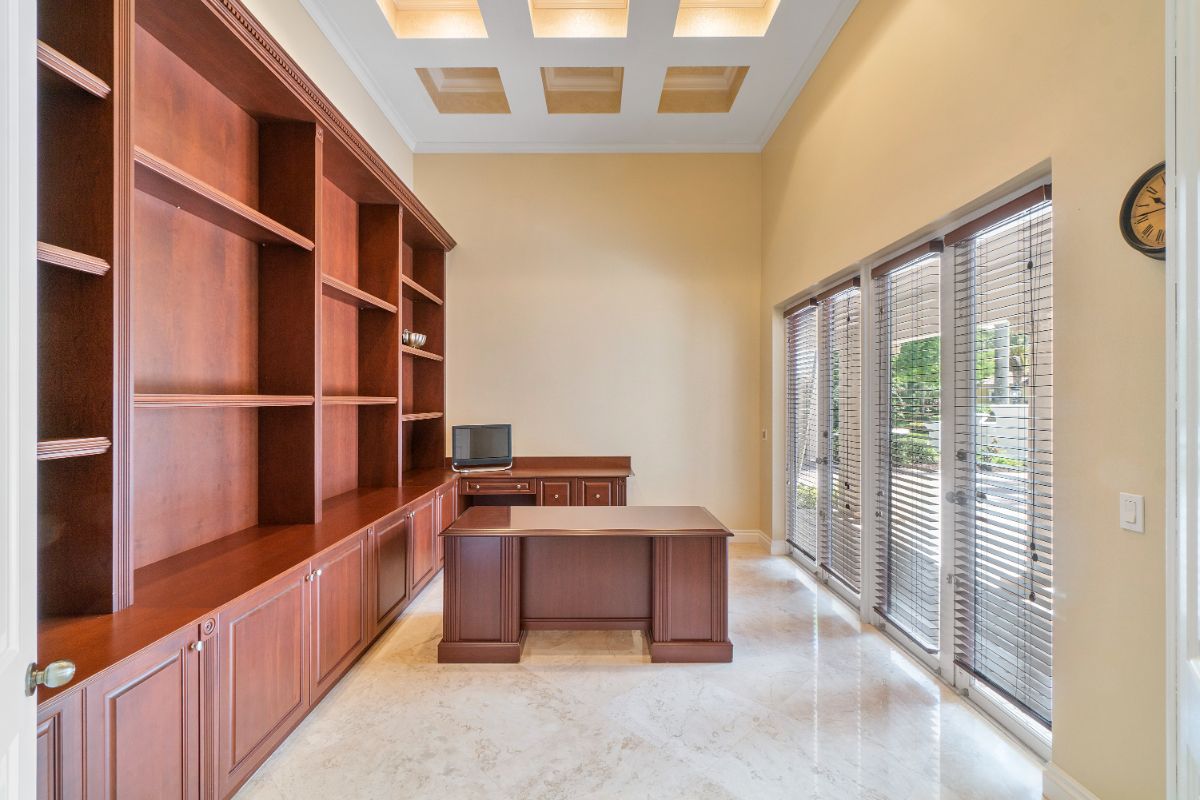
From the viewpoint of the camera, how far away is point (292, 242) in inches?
103

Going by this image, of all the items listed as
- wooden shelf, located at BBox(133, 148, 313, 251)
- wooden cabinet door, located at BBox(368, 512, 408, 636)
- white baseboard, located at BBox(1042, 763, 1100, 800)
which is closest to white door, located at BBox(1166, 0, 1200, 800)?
white baseboard, located at BBox(1042, 763, 1100, 800)

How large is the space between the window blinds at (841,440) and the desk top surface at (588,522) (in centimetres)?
114

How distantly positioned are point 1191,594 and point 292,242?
3.23 m

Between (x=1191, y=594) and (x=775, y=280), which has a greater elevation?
(x=775, y=280)

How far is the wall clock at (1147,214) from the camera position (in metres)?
1.43

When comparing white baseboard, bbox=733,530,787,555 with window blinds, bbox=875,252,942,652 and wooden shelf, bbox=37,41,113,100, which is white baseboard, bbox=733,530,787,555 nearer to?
window blinds, bbox=875,252,942,652

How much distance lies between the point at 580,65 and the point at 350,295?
2369mm

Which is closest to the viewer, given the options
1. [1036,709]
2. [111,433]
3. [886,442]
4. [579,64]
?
[111,433]

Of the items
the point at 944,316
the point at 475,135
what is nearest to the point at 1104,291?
the point at 944,316

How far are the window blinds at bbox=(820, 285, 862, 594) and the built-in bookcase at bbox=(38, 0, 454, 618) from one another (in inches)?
123

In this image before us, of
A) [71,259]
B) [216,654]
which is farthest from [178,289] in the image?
[216,654]

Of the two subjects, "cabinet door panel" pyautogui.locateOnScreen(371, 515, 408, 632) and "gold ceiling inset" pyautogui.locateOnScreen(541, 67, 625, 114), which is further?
"gold ceiling inset" pyautogui.locateOnScreen(541, 67, 625, 114)

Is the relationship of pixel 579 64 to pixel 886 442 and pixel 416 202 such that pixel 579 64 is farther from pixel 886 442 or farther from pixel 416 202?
pixel 886 442

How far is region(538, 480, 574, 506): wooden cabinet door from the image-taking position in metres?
4.63
